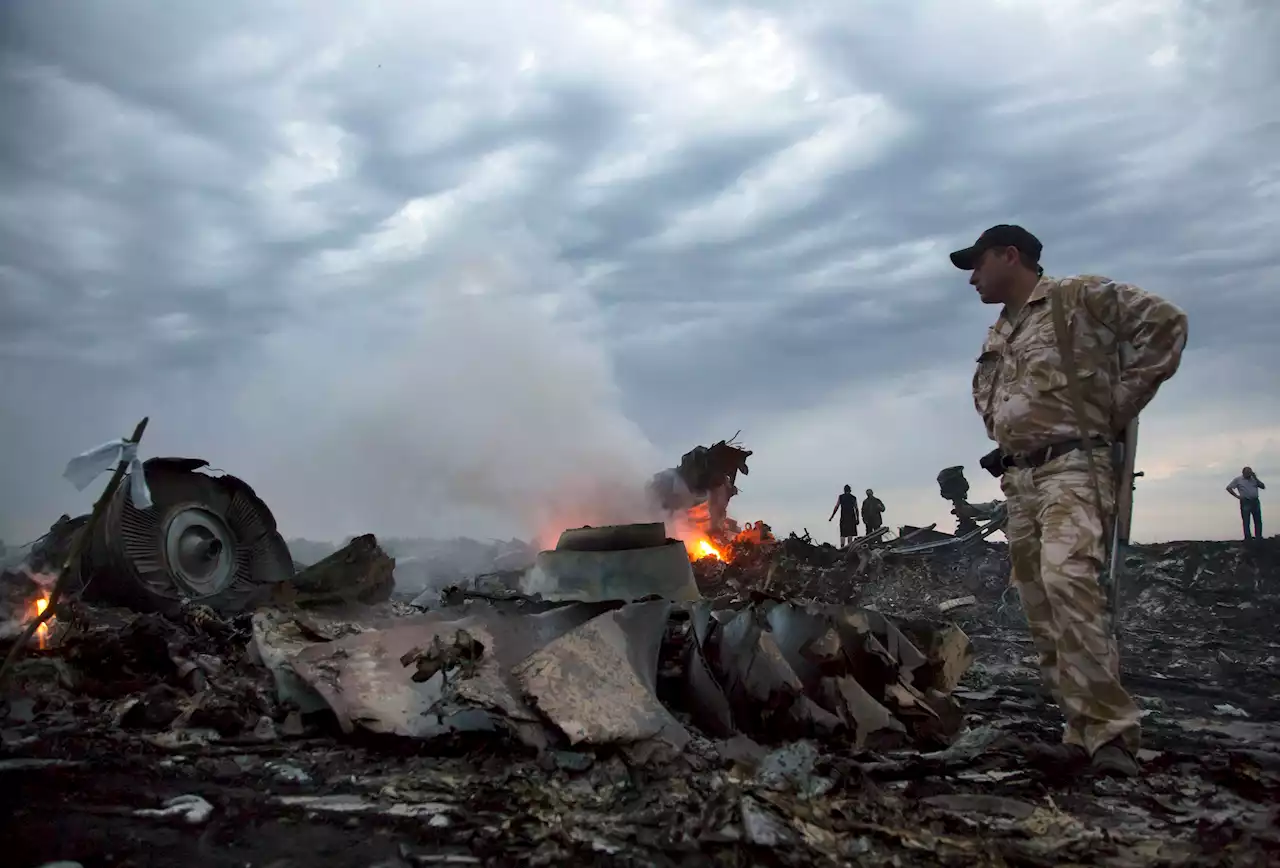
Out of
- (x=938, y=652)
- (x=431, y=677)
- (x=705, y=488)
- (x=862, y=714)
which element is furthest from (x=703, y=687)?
(x=705, y=488)

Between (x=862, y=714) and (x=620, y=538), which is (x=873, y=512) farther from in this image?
(x=862, y=714)

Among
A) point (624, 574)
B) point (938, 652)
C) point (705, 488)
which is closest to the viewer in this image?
point (938, 652)

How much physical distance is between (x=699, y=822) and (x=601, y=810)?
391 millimetres

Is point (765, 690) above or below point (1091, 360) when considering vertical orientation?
below

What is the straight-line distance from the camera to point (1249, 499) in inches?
575

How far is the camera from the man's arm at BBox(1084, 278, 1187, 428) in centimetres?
376

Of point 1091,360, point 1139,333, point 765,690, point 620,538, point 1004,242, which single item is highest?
point 1004,242

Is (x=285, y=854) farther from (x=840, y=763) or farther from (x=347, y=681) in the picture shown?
(x=840, y=763)

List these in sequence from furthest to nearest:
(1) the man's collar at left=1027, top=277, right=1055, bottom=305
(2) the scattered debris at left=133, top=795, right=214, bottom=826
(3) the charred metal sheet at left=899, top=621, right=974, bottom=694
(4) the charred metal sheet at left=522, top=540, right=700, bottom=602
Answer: (4) the charred metal sheet at left=522, top=540, right=700, bottom=602, (3) the charred metal sheet at left=899, top=621, right=974, bottom=694, (1) the man's collar at left=1027, top=277, right=1055, bottom=305, (2) the scattered debris at left=133, top=795, right=214, bottom=826

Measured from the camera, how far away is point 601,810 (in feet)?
9.03

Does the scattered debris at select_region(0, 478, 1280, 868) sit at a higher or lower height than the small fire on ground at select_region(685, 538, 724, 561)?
lower

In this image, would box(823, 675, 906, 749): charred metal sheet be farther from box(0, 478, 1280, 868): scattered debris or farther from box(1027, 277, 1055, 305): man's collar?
box(1027, 277, 1055, 305): man's collar

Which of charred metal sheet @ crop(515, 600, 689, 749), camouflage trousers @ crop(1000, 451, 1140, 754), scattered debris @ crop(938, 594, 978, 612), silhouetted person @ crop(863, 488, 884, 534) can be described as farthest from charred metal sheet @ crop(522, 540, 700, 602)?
silhouetted person @ crop(863, 488, 884, 534)

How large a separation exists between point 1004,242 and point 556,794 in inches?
146
